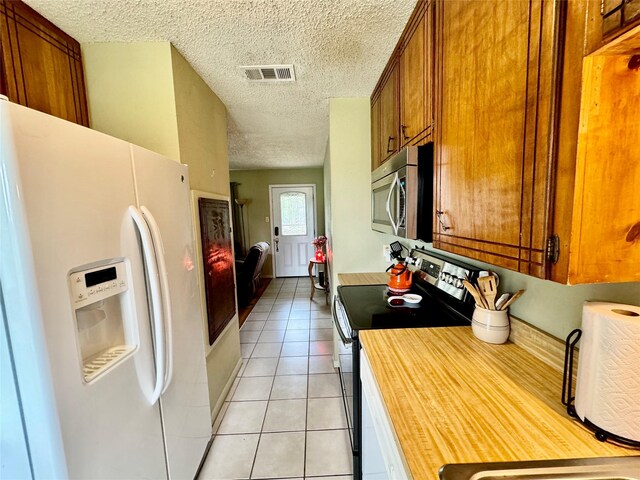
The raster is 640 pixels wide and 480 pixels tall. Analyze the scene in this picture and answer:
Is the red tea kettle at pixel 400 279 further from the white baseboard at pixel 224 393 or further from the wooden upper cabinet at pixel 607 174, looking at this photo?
the white baseboard at pixel 224 393

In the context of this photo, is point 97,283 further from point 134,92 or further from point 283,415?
point 283,415

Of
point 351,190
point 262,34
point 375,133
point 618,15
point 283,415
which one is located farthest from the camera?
point 351,190

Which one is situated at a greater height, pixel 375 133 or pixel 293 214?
pixel 375 133

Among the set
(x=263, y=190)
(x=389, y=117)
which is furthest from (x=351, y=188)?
(x=263, y=190)

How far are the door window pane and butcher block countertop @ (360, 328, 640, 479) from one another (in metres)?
5.17

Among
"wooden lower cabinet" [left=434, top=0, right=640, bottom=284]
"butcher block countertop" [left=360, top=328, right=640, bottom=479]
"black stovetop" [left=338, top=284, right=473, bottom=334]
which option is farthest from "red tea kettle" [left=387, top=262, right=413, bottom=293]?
"wooden lower cabinet" [left=434, top=0, right=640, bottom=284]

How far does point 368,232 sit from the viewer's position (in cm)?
248

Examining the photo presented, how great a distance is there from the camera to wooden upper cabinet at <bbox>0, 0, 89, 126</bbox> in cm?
117

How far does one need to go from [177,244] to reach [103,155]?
55 cm

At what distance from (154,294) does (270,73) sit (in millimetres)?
1607

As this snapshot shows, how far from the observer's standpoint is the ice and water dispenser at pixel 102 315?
79cm

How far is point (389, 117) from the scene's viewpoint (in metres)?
1.79

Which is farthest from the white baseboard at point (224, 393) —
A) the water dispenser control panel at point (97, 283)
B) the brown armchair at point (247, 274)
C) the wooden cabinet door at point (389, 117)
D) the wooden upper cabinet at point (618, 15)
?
the wooden upper cabinet at point (618, 15)

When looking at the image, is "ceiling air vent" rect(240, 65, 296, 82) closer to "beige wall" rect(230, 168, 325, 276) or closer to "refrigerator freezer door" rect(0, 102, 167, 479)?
"refrigerator freezer door" rect(0, 102, 167, 479)
